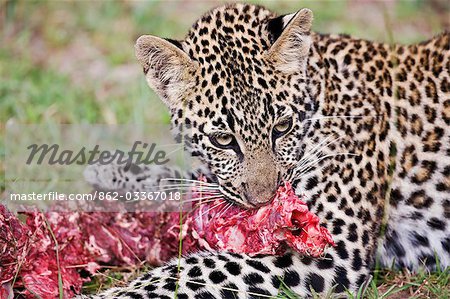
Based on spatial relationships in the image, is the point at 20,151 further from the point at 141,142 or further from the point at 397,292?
the point at 397,292

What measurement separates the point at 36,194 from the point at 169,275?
2347mm

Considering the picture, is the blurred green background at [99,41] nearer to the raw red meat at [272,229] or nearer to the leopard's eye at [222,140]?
the raw red meat at [272,229]

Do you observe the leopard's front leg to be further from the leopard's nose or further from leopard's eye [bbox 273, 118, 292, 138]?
leopard's eye [bbox 273, 118, 292, 138]

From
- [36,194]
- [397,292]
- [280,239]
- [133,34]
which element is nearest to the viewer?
[280,239]

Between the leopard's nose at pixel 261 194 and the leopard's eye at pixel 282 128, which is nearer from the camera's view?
the leopard's nose at pixel 261 194

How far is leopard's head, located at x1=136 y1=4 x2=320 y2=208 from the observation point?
641 centimetres

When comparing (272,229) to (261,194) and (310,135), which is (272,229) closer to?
(261,194)

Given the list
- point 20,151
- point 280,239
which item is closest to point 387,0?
point 20,151

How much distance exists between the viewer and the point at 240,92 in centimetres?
640

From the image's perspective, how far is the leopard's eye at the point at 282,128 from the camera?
655cm

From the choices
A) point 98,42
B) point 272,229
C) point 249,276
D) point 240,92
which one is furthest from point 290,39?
point 98,42

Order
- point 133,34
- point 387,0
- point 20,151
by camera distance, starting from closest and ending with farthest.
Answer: point 20,151 → point 133,34 → point 387,0

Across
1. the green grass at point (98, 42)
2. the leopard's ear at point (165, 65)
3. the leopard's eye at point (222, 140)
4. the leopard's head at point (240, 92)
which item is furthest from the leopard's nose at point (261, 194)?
the green grass at point (98, 42)

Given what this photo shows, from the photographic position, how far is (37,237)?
6797mm
